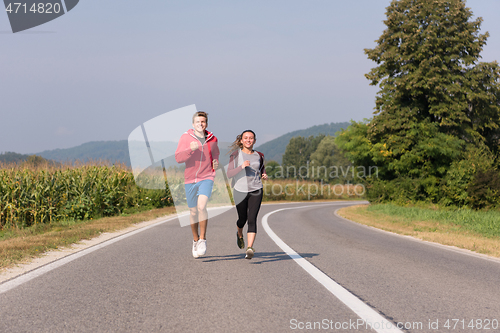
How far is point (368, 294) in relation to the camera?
489 cm

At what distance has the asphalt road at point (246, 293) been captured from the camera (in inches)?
149

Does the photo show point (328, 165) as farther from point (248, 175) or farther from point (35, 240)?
point (248, 175)

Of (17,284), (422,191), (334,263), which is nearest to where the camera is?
(17,284)

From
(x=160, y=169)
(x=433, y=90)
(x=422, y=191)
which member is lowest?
(x=422, y=191)

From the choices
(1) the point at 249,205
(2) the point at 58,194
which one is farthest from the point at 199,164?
(2) the point at 58,194

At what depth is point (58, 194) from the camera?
565 inches

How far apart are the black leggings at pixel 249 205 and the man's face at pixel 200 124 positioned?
4.01ft

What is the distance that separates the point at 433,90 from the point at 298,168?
368 ft

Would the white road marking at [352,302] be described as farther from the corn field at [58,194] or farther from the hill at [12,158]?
the hill at [12,158]

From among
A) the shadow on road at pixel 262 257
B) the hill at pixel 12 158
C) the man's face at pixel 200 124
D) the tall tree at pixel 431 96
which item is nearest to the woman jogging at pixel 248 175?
the shadow on road at pixel 262 257

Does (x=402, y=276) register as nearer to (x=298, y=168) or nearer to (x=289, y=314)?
(x=289, y=314)

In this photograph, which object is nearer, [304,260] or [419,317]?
[419,317]

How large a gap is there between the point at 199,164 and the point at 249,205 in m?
1.12

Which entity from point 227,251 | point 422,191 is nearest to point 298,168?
point 422,191
